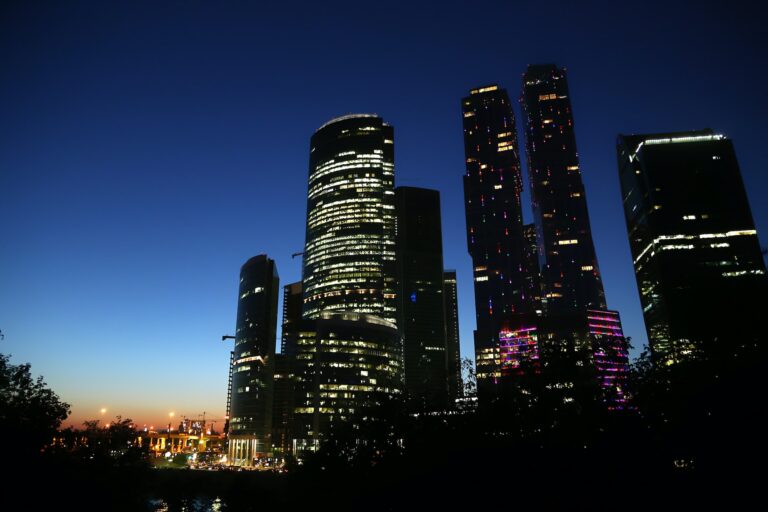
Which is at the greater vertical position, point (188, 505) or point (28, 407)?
point (28, 407)

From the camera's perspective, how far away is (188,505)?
358ft

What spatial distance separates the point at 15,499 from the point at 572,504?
32265 mm

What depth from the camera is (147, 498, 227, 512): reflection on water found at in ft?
327

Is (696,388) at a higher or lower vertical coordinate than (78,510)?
higher

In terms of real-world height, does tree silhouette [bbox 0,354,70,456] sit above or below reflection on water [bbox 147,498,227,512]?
above

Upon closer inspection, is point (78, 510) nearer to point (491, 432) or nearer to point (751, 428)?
point (491, 432)

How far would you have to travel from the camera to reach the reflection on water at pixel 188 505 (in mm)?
99688

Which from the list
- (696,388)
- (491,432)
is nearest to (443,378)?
(491,432)

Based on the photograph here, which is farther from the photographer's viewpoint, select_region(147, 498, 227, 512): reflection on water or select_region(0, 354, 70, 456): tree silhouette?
select_region(147, 498, 227, 512): reflection on water

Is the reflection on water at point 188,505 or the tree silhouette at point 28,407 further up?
the tree silhouette at point 28,407

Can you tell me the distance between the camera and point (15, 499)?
27688 millimetres

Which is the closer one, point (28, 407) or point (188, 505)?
point (28, 407)

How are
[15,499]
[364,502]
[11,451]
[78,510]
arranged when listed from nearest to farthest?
[15,499] → [11,451] → [78,510] → [364,502]

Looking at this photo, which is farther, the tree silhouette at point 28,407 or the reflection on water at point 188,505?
the reflection on water at point 188,505
